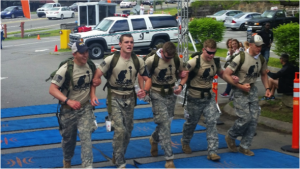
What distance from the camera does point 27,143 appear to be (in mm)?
7848

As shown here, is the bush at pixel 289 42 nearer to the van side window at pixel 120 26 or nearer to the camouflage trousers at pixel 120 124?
the camouflage trousers at pixel 120 124

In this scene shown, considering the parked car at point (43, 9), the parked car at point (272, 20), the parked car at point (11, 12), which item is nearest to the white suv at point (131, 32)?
the parked car at point (272, 20)

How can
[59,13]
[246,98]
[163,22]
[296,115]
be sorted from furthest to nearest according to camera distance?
1. [59,13]
2. [163,22]
3. [296,115]
4. [246,98]

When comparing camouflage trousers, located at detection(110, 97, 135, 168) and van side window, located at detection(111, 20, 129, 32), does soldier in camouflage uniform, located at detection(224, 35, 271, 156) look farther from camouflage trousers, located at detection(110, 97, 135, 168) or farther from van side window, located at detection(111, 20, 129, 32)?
van side window, located at detection(111, 20, 129, 32)

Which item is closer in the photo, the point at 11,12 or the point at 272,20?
the point at 272,20

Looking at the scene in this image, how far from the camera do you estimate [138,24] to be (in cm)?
2066

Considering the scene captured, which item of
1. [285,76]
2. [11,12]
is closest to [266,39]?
[285,76]

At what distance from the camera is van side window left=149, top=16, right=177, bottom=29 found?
2108 centimetres

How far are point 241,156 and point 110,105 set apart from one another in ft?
7.93

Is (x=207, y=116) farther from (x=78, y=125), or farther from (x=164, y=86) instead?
(x=78, y=125)

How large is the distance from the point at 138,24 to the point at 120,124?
1500 centimetres

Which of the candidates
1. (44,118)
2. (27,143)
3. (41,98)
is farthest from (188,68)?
(41,98)

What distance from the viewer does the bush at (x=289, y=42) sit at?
35.9 ft

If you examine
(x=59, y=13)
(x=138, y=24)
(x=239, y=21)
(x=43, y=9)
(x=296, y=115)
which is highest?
(x=43, y=9)
